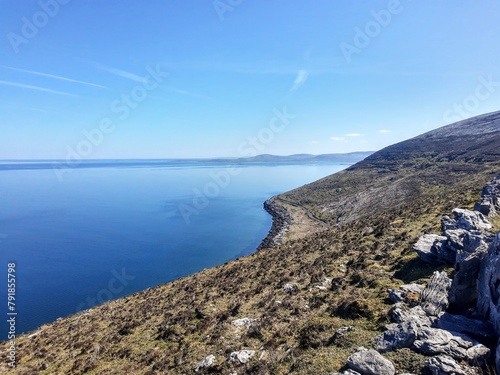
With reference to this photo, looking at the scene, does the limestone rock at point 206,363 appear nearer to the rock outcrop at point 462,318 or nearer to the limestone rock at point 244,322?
the limestone rock at point 244,322

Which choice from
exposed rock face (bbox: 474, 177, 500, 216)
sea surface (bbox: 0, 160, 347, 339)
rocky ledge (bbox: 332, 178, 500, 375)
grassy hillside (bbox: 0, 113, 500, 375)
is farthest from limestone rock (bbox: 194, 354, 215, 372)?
sea surface (bbox: 0, 160, 347, 339)

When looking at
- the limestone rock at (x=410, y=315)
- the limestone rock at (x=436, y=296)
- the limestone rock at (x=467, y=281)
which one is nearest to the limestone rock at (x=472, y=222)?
the limestone rock at (x=436, y=296)

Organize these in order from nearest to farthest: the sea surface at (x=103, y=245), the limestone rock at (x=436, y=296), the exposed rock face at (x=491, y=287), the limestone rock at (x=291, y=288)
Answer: the exposed rock face at (x=491, y=287) < the limestone rock at (x=436, y=296) < the limestone rock at (x=291, y=288) < the sea surface at (x=103, y=245)

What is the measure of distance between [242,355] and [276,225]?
7717 cm

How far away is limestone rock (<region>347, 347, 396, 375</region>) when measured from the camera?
867cm

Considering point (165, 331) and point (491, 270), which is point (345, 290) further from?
point (165, 331)

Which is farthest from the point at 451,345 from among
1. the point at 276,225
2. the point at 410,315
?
the point at 276,225

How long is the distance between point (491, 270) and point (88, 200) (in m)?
155

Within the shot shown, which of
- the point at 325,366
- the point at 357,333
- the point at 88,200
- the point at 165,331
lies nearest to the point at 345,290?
the point at 357,333

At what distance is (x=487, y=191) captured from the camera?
26.1 meters

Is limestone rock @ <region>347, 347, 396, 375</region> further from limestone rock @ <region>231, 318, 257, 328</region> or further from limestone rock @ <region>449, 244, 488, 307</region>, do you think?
limestone rock @ <region>231, 318, 257, 328</region>

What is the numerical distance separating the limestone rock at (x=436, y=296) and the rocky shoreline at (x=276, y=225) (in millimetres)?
51151

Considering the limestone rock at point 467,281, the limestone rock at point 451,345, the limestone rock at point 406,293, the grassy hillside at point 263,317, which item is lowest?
the grassy hillside at point 263,317

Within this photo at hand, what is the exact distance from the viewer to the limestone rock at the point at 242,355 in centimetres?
1226
